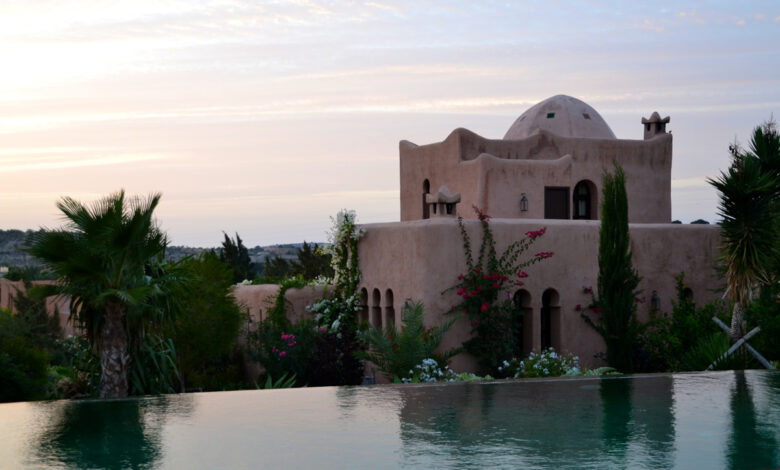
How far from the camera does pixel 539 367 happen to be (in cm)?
1647

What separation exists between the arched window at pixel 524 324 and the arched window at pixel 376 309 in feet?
9.96

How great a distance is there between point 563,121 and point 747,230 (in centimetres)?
1014

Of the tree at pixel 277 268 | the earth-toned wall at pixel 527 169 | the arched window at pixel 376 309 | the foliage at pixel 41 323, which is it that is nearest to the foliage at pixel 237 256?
the tree at pixel 277 268

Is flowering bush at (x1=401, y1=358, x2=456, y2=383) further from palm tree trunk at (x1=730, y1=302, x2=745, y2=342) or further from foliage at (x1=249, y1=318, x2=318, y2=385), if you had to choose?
palm tree trunk at (x1=730, y1=302, x2=745, y2=342)

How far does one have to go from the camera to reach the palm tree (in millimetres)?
12180

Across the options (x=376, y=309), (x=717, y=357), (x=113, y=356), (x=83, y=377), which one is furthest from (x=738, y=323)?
(x=83, y=377)

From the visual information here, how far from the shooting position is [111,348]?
12500 mm

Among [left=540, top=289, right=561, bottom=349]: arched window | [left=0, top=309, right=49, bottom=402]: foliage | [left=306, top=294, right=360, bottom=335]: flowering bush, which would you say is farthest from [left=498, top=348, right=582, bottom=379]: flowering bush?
[left=0, top=309, right=49, bottom=402]: foliage

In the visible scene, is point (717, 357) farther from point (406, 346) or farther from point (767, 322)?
point (406, 346)

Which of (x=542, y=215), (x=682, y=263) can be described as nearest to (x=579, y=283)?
(x=682, y=263)

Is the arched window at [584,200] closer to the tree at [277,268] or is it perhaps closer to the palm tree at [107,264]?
the palm tree at [107,264]

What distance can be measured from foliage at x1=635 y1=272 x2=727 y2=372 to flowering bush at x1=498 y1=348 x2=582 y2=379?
1.63m

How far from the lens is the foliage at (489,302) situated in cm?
1764

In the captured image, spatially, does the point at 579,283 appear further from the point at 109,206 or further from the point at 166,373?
the point at 109,206
